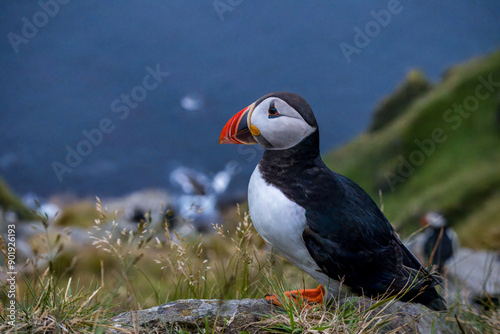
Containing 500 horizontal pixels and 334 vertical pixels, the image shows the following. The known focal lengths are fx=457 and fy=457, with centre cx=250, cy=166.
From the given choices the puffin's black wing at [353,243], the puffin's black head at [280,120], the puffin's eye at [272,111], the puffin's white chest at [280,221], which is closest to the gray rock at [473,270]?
the puffin's black wing at [353,243]

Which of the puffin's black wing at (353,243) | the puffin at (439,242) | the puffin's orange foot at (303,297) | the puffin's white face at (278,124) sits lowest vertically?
the puffin at (439,242)

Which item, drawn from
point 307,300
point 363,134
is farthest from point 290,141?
point 363,134

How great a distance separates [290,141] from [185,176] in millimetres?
3690

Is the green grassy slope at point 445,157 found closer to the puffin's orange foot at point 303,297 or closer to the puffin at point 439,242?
the puffin at point 439,242

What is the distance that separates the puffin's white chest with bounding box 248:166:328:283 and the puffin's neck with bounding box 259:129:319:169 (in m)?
0.10

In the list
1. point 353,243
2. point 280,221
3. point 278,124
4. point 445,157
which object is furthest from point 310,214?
point 445,157

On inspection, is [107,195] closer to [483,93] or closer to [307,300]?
[307,300]

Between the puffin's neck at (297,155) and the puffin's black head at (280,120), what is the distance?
0.06ft

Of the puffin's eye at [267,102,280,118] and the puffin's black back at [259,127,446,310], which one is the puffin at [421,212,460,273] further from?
the puffin's eye at [267,102,280,118]

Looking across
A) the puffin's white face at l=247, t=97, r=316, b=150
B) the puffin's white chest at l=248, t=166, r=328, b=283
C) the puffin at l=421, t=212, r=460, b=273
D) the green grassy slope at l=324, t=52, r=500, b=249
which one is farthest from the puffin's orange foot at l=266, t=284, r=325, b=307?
the green grassy slope at l=324, t=52, r=500, b=249

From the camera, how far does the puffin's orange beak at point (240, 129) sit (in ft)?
6.43

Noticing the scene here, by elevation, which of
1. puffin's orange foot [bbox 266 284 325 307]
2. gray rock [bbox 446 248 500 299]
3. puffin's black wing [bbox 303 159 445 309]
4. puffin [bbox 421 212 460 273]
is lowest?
gray rock [bbox 446 248 500 299]

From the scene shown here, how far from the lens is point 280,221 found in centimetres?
185

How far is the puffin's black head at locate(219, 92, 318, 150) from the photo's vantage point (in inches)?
73.6
